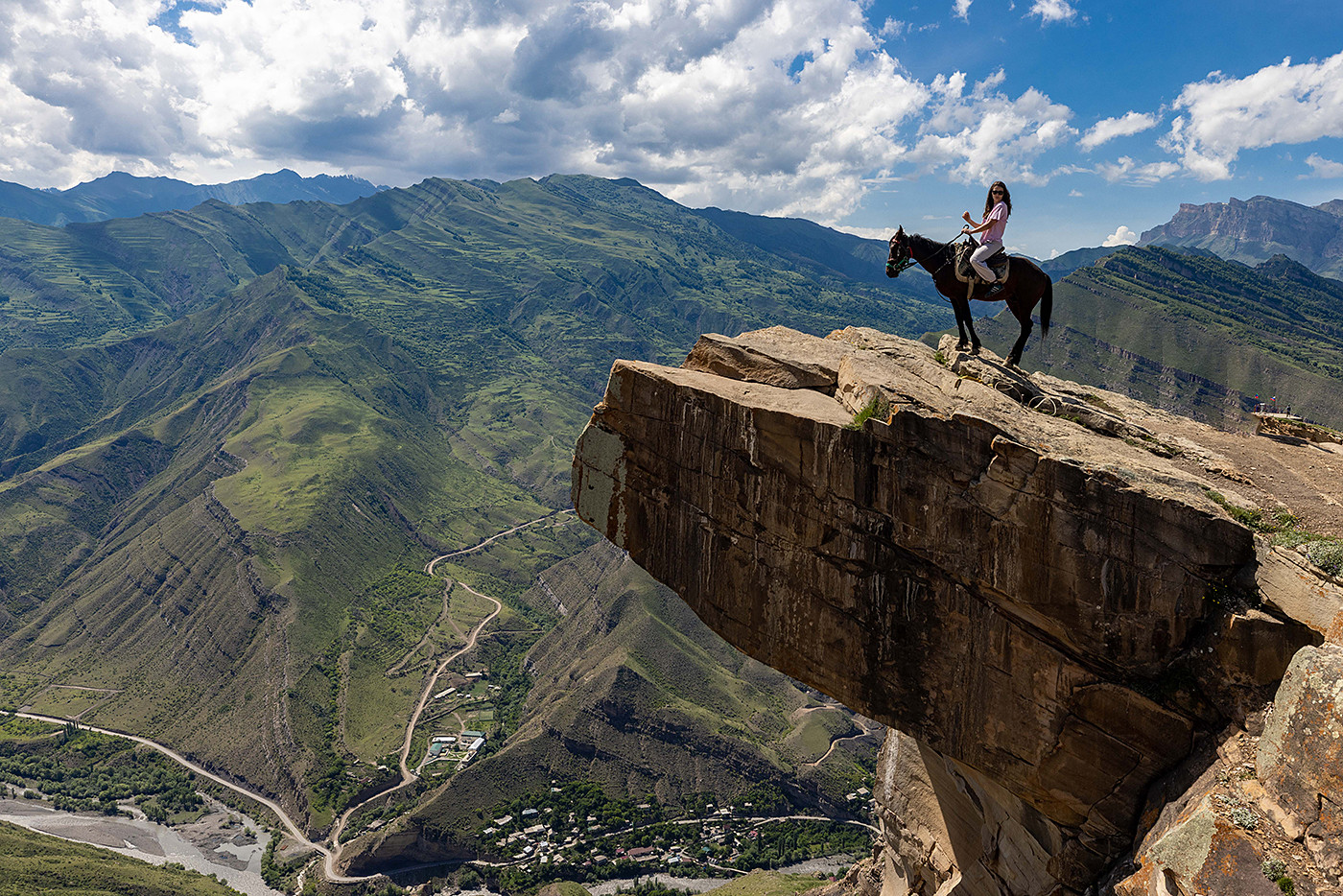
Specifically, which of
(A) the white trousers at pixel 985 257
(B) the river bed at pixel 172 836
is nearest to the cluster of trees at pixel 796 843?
(B) the river bed at pixel 172 836

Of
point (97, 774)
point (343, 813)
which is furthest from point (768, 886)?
point (97, 774)

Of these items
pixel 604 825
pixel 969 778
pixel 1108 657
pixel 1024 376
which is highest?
pixel 1024 376

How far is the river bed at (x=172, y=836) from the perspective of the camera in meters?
148

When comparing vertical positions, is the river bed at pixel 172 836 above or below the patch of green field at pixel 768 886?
below

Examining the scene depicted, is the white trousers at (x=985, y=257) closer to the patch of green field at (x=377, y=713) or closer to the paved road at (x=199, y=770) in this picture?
the paved road at (x=199, y=770)

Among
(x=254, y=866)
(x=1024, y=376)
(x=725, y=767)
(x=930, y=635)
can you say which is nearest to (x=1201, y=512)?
(x=930, y=635)

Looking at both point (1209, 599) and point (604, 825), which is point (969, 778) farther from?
point (604, 825)

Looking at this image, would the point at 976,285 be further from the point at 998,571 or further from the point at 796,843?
the point at 796,843

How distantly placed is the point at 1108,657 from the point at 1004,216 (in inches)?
671

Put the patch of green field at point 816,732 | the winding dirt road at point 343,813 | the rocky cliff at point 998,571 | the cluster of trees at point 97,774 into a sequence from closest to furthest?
the rocky cliff at point 998,571, the winding dirt road at point 343,813, the cluster of trees at point 97,774, the patch of green field at point 816,732

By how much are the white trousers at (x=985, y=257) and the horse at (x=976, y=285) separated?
88 cm

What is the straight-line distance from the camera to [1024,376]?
27.6 m

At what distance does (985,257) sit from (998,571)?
1422 centimetres

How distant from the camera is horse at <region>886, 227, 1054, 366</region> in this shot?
28.7 metres
